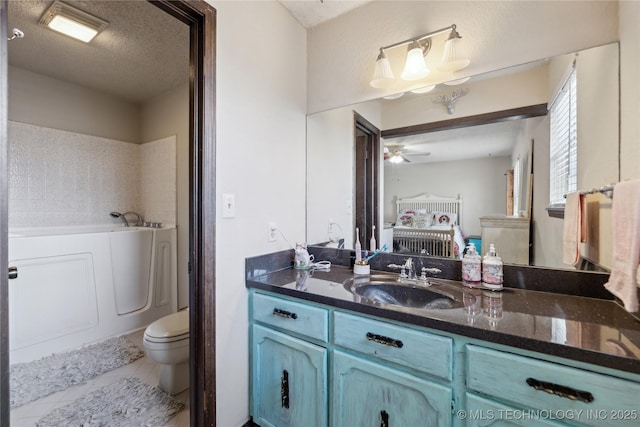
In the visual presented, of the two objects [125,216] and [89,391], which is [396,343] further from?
[125,216]

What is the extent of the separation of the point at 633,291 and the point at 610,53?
3.07ft

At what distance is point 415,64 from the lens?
1432mm

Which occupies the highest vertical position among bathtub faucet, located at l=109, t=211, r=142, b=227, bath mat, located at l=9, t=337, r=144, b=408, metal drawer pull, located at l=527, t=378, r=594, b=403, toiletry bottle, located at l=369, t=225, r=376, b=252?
bathtub faucet, located at l=109, t=211, r=142, b=227

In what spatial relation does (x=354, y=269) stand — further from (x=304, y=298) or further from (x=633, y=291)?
(x=633, y=291)

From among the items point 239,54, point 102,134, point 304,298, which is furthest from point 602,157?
point 102,134

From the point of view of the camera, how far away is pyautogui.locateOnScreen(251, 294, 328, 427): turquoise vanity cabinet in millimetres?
1152

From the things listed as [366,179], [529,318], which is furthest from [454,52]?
[529,318]

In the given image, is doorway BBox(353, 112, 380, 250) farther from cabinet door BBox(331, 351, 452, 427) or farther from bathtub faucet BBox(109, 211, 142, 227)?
bathtub faucet BBox(109, 211, 142, 227)

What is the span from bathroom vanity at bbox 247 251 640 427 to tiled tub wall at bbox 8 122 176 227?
2.30 metres

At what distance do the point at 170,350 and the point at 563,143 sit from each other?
7.51ft

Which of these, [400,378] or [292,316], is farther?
[292,316]

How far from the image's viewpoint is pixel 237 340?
1.37 metres

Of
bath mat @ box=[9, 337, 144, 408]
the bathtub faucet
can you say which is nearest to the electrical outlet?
bath mat @ box=[9, 337, 144, 408]

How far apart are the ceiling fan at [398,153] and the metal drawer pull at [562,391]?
1127 mm
